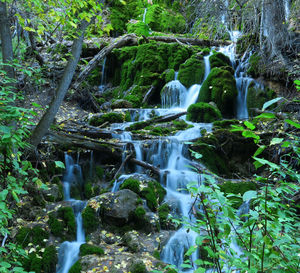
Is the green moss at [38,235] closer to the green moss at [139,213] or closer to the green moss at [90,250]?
the green moss at [90,250]

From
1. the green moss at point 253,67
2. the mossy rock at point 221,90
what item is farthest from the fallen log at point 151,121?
the green moss at point 253,67

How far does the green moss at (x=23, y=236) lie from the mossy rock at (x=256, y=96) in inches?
380

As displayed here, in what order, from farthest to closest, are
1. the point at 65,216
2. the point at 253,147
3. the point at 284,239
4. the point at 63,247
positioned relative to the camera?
the point at 253,147 → the point at 65,216 → the point at 63,247 → the point at 284,239

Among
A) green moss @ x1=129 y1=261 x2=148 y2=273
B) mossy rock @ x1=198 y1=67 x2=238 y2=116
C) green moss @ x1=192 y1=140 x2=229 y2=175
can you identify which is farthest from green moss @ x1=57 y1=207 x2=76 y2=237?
mossy rock @ x1=198 y1=67 x2=238 y2=116

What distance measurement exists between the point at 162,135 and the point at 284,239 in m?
7.01

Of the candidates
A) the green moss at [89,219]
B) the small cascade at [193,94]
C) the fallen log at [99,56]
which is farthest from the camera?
the small cascade at [193,94]

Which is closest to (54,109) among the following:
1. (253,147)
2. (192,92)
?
(253,147)

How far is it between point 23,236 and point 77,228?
3.38ft

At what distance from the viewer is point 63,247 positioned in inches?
181

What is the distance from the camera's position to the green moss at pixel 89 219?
199 inches

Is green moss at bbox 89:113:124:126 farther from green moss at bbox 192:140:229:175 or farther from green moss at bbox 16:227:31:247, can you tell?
green moss at bbox 16:227:31:247

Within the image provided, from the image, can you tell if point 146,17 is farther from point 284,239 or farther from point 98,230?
point 284,239

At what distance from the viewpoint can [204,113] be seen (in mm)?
10227

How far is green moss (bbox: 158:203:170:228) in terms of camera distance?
5331mm
